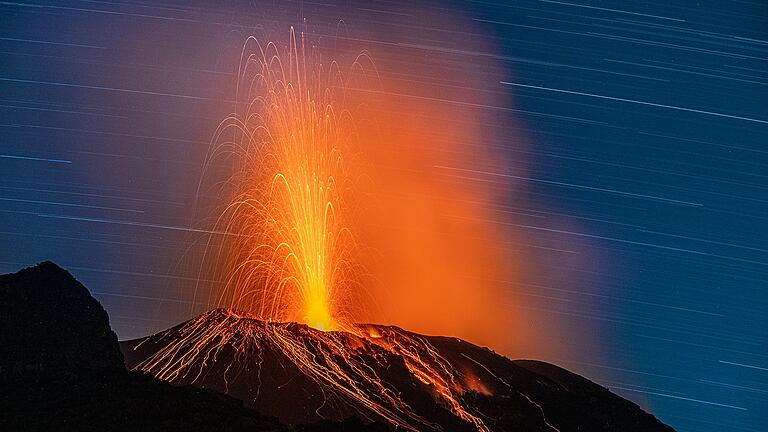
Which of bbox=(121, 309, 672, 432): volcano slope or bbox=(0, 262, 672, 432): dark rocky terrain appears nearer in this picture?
bbox=(0, 262, 672, 432): dark rocky terrain

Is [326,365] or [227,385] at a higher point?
[326,365]

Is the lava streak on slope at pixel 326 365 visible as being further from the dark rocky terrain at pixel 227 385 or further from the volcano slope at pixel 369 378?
the dark rocky terrain at pixel 227 385

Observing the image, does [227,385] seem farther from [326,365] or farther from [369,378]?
[369,378]

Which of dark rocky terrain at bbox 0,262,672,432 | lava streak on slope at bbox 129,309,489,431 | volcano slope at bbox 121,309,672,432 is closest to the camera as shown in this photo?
dark rocky terrain at bbox 0,262,672,432

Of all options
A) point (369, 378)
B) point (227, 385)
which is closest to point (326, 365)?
point (369, 378)

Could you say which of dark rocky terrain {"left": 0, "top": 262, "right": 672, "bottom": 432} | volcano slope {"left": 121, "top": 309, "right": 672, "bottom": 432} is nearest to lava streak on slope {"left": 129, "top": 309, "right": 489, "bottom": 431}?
volcano slope {"left": 121, "top": 309, "right": 672, "bottom": 432}

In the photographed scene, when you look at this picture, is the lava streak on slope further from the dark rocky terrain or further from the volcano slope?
the dark rocky terrain
